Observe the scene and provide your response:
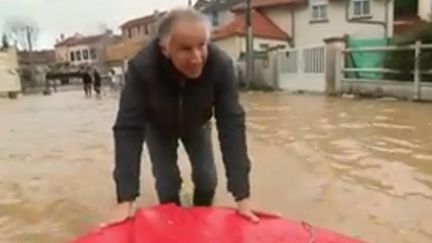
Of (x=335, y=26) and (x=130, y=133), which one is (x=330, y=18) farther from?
(x=130, y=133)

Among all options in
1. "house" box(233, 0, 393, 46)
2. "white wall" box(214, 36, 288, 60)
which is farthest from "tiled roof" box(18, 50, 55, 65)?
"house" box(233, 0, 393, 46)

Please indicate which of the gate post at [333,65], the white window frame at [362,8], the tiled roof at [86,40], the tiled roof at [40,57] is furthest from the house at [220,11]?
the tiled roof at [86,40]

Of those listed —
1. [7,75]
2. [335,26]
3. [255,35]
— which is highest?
[335,26]

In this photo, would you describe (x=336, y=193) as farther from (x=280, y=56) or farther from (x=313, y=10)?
(x=313, y=10)

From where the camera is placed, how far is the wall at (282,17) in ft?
107

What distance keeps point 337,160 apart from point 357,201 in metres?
1.62

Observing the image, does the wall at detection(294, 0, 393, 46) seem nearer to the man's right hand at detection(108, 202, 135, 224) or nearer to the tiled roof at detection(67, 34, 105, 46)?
the man's right hand at detection(108, 202, 135, 224)

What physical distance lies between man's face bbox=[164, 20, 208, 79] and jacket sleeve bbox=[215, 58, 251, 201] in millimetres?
192

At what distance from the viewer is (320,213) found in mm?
3990

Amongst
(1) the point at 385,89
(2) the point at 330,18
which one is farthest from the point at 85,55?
(1) the point at 385,89

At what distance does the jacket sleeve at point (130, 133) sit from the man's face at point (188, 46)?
0.21m

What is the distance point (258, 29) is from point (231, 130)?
30.3m

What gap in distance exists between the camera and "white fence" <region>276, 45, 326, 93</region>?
58.0ft

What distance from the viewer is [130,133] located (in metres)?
2.45
